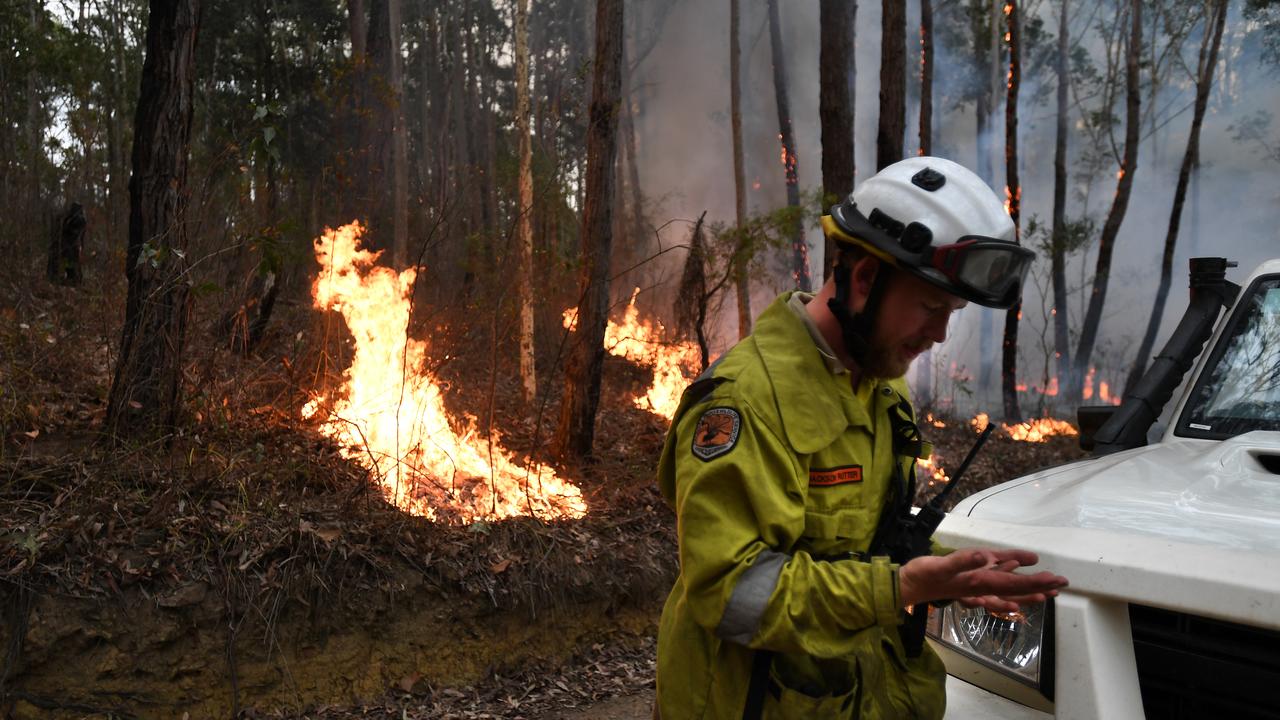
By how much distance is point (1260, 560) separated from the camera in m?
2.01

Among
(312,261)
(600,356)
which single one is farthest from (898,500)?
(312,261)

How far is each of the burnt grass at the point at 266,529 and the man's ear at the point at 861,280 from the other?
15.0 feet

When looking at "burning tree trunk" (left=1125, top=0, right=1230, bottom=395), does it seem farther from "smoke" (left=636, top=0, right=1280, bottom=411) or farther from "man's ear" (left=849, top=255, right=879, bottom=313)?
"man's ear" (left=849, top=255, right=879, bottom=313)

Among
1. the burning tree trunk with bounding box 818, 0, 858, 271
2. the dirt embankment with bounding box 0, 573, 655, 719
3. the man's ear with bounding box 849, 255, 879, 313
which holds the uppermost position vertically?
the burning tree trunk with bounding box 818, 0, 858, 271

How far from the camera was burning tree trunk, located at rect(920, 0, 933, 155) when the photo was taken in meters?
17.0

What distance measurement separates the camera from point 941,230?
2.07 m

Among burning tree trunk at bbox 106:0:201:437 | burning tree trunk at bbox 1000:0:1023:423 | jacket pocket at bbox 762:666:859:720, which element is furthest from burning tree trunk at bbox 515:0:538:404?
burning tree trunk at bbox 1000:0:1023:423

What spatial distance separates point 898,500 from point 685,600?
2.03 ft

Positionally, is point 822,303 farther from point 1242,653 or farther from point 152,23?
point 152,23

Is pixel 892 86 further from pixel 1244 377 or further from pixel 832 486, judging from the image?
pixel 832 486

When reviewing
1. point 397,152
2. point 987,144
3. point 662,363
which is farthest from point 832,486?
point 987,144

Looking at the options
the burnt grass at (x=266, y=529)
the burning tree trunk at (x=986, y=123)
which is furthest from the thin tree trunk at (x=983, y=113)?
the burnt grass at (x=266, y=529)

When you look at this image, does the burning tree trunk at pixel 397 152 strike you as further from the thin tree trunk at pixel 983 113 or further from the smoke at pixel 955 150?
the thin tree trunk at pixel 983 113

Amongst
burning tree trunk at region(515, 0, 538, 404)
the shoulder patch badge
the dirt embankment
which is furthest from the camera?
burning tree trunk at region(515, 0, 538, 404)
